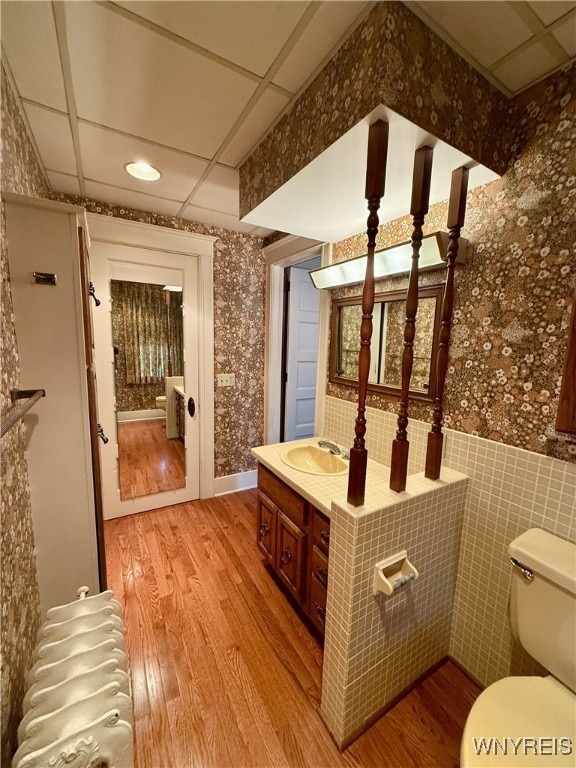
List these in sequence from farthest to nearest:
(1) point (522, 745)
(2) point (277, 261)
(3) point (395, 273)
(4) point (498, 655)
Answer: (2) point (277, 261) → (3) point (395, 273) → (4) point (498, 655) → (1) point (522, 745)

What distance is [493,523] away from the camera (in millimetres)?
1245

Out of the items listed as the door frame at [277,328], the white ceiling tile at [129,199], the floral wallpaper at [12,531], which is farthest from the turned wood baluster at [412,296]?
the white ceiling tile at [129,199]

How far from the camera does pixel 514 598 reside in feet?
3.49

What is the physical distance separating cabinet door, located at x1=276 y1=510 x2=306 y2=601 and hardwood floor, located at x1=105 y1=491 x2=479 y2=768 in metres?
0.20

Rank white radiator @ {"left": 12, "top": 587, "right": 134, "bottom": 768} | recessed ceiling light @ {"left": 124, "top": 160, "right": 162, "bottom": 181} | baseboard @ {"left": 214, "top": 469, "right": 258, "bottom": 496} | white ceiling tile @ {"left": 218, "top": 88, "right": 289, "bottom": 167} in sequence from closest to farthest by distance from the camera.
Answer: white radiator @ {"left": 12, "top": 587, "right": 134, "bottom": 768} → white ceiling tile @ {"left": 218, "top": 88, "right": 289, "bottom": 167} → recessed ceiling light @ {"left": 124, "top": 160, "right": 162, "bottom": 181} → baseboard @ {"left": 214, "top": 469, "right": 258, "bottom": 496}

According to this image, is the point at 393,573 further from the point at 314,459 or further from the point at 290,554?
the point at 314,459

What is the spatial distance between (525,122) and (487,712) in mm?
2015

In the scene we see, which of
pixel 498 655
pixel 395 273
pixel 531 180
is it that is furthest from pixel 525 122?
pixel 498 655

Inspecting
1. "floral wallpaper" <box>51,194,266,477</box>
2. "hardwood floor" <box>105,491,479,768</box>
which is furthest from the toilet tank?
"floral wallpaper" <box>51,194,266,477</box>

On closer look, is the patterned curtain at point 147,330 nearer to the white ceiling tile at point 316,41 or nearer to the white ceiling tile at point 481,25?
the white ceiling tile at point 316,41

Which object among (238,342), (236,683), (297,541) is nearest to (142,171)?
(238,342)

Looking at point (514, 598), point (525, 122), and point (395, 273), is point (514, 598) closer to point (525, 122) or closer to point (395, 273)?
point (395, 273)

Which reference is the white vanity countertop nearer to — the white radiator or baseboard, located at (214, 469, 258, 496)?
the white radiator

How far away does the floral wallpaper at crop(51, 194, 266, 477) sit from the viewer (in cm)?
266
